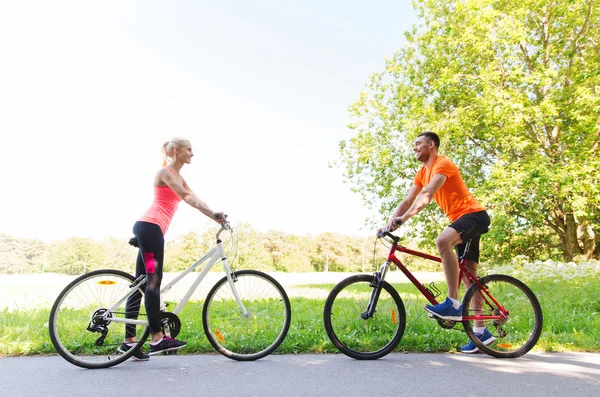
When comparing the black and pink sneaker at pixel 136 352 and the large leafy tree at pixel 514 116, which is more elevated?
the large leafy tree at pixel 514 116

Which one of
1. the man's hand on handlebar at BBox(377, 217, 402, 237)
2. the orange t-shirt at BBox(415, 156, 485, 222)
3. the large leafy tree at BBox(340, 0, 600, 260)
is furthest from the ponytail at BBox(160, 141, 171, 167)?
the large leafy tree at BBox(340, 0, 600, 260)

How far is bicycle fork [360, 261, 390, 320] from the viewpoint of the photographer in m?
4.69

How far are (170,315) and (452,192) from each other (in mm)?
2980

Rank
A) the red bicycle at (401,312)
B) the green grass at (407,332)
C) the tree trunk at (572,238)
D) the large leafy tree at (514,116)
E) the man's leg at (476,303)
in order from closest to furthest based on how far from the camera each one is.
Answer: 1. the red bicycle at (401,312)
2. the man's leg at (476,303)
3. the green grass at (407,332)
4. the large leafy tree at (514,116)
5. the tree trunk at (572,238)

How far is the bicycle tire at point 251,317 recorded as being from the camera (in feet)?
15.2

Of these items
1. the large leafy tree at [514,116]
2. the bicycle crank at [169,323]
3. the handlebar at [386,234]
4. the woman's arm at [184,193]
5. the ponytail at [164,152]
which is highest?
the large leafy tree at [514,116]

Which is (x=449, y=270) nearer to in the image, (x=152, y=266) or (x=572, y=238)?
(x=152, y=266)

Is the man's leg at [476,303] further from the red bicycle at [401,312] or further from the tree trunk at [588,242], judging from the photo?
the tree trunk at [588,242]

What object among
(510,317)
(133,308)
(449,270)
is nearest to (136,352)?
(133,308)

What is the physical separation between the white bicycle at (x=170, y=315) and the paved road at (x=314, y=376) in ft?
0.56

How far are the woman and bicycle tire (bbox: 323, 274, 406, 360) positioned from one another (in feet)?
4.69

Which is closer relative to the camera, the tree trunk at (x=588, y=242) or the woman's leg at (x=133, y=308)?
the woman's leg at (x=133, y=308)

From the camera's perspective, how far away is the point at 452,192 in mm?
4840

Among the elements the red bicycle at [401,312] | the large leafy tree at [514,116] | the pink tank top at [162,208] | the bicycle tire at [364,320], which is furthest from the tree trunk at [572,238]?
the pink tank top at [162,208]
